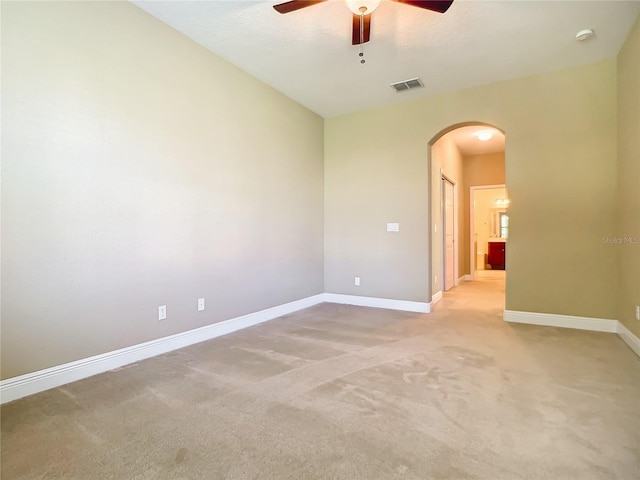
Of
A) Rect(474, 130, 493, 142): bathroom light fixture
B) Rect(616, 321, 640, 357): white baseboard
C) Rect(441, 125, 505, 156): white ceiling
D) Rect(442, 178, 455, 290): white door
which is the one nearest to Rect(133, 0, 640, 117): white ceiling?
Rect(441, 125, 505, 156): white ceiling

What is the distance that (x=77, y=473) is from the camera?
134cm

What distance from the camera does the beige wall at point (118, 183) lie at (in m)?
2.00

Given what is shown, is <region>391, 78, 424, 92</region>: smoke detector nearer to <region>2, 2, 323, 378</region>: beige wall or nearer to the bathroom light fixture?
<region>2, 2, 323, 378</region>: beige wall

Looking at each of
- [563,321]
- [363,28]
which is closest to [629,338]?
[563,321]

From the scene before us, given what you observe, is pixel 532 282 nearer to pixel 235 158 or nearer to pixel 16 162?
pixel 235 158

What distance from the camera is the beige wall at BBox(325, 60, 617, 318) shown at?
342 cm

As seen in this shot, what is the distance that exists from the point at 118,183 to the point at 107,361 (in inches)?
54.1

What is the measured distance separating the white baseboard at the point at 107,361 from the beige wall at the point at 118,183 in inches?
2.3

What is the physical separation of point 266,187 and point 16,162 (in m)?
2.31

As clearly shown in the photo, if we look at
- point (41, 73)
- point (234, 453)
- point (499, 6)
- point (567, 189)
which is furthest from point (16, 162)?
point (567, 189)

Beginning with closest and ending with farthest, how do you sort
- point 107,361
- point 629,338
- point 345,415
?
point 345,415, point 107,361, point 629,338

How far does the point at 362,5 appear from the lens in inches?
87.7

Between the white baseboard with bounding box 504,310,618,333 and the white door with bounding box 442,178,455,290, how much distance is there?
210 centimetres

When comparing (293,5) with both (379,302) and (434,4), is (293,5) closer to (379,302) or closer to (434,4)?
(434,4)
